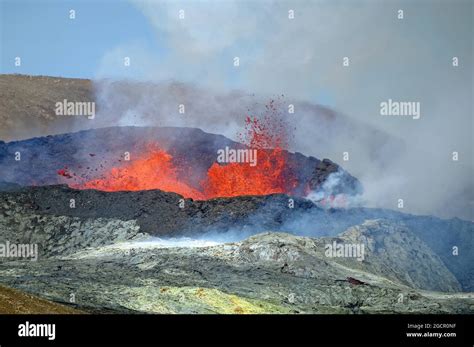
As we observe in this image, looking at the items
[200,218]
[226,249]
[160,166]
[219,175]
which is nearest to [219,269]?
[226,249]

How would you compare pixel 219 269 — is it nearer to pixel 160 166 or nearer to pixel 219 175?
pixel 219 175

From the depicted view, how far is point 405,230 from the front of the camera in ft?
145

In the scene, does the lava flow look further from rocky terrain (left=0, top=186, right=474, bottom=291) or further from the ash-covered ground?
rocky terrain (left=0, top=186, right=474, bottom=291)

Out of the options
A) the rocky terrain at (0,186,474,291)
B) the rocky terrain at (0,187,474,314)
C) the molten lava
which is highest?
the molten lava

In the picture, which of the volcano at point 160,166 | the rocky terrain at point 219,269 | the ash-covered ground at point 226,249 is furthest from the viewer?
the volcano at point 160,166

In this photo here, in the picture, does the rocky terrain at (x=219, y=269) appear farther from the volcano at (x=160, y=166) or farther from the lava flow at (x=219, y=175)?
the volcano at (x=160, y=166)

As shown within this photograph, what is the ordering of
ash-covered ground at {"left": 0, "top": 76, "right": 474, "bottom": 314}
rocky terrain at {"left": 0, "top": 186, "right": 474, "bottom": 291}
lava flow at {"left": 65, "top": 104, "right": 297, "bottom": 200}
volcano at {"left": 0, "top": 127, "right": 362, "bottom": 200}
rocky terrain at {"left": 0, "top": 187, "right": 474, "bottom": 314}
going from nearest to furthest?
rocky terrain at {"left": 0, "top": 187, "right": 474, "bottom": 314} < ash-covered ground at {"left": 0, "top": 76, "right": 474, "bottom": 314} < rocky terrain at {"left": 0, "top": 186, "right": 474, "bottom": 291} < lava flow at {"left": 65, "top": 104, "right": 297, "bottom": 200} < volcano at {"left": 0, "top": 127, "right": 362, "bottom": 200}

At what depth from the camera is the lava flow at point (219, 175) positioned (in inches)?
2290

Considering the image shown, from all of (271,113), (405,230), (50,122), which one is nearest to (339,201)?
(405,230)

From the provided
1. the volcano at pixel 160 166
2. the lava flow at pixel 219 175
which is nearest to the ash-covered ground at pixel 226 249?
the volcano at pixel 160 166

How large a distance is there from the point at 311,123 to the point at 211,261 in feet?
116

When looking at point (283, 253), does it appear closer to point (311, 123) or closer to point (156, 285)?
point (156, 285)

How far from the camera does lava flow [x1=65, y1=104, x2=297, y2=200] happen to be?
58156 millimetres

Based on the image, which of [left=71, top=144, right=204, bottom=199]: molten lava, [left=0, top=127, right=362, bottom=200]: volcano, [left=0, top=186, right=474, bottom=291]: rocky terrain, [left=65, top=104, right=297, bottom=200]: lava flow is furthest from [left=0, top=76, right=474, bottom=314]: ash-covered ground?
[left=71, top=144, right=204, bottom=199]: molten lava
